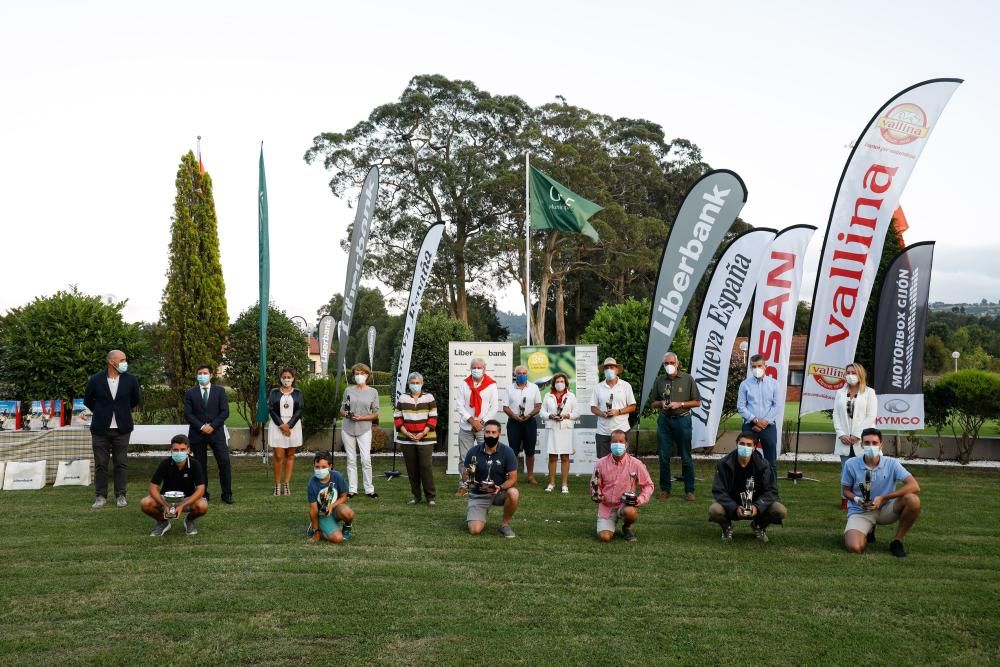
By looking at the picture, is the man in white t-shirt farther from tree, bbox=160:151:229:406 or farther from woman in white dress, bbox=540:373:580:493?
tree, bbox=160:151:229:406

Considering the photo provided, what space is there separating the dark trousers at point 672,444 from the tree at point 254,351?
7.67 m

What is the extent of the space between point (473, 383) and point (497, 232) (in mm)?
23512

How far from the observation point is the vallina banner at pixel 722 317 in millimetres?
10672

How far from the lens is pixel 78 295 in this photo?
38.9 feet

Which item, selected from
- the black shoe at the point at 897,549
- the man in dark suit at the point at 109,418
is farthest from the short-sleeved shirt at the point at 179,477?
the black shoe at the point at 897,549

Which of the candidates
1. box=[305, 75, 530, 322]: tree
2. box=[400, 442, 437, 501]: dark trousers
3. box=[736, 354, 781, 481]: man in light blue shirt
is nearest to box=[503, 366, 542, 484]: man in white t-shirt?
box=[400, 442, 437, 501]: dark trousers

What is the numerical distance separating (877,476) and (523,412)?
4742 millimetres

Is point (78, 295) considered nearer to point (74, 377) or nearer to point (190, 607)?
point (74, 377)

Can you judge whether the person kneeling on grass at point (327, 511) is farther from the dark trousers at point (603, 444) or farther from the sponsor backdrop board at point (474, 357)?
the sponsor backdrop board at point (474, 357)

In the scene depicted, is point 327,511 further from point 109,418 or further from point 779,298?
point 779,298

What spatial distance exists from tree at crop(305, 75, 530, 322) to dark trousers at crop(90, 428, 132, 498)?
25405mm

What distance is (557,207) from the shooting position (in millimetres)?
13211

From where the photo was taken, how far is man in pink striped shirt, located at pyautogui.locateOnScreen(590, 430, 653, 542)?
7.11 m

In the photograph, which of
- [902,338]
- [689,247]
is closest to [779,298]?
[689,247]
